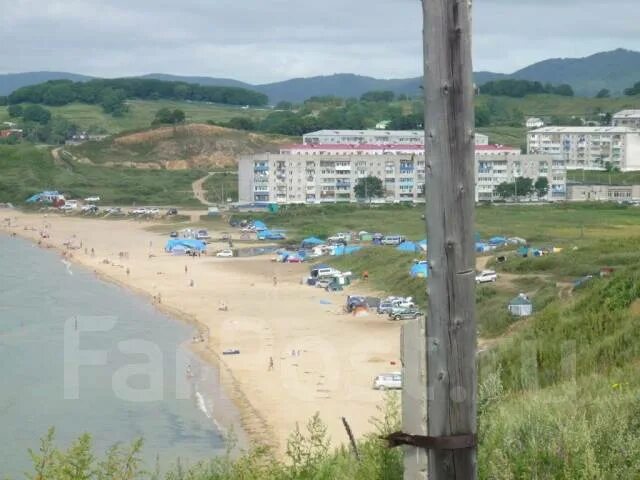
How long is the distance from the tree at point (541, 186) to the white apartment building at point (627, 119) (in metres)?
31.1

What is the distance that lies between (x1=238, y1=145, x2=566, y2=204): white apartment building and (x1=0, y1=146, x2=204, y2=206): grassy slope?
5.13m

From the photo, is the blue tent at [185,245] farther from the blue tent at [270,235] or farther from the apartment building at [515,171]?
the apartment building at [515,171]

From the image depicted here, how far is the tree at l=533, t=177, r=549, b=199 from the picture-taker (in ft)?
249

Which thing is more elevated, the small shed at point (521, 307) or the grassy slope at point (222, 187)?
the small shed at point (521, 307)

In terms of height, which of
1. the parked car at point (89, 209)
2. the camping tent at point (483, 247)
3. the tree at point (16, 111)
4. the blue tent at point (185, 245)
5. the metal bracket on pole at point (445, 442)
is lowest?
the parked car at point (89, 209)

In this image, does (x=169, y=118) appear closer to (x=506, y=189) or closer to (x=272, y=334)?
(x=506, y=189)

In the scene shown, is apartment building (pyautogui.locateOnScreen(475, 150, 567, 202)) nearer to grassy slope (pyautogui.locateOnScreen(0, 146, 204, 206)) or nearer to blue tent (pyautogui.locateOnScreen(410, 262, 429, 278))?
grassy slope (pyautogui.locateOnScreen(0, 146, 204, 206))

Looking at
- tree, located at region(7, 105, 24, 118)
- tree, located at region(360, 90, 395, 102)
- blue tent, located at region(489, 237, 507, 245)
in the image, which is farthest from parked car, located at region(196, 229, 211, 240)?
tree, located at region(360, 90, 395, 102)

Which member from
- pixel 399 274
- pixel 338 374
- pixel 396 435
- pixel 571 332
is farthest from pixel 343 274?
pixel 396 435

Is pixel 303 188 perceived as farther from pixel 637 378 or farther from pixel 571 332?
pixel 637 378

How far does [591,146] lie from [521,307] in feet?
234

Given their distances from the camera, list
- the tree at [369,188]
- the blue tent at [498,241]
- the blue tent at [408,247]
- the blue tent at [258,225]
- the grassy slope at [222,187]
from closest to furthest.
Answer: the blue tent at [408,247]
the blue tent at [498,241]
the blue tent at [258,225]
the tree at [369,188]
the grassy slope at [222,187]

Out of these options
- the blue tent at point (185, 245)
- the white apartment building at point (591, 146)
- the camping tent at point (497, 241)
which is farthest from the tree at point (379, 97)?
the camping tent at point (497, 241)

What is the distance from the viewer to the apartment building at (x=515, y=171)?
76.3 meters
